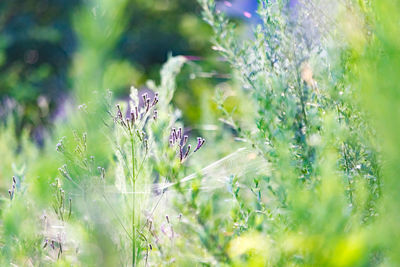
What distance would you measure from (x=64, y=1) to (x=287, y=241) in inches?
320

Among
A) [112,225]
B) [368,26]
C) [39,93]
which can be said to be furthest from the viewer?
[39,93]

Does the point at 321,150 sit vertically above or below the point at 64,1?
below

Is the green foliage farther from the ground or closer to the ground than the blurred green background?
closer to the ground

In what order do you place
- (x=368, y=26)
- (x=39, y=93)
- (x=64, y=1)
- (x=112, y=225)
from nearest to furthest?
(x=368, y=26), (x=112, y=225), (x=39, y=93), (x=64, y=1)

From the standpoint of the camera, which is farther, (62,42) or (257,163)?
(62,42)

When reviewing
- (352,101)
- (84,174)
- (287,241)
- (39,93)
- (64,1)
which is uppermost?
(64,1)

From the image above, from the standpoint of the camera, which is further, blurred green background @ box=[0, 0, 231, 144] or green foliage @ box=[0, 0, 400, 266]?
blurred green background @ box=[0, 0, 231, 144]

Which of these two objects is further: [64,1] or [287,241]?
[64,1]

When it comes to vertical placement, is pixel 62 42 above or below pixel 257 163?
above

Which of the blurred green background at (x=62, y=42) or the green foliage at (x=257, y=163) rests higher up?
the blurred green background at (x=62, y=42)

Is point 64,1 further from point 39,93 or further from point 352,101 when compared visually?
point 352,101

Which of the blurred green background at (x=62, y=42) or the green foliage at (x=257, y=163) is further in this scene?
the blurred green background at (x=62, y=42)

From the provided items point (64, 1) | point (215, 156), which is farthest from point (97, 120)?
point (64, 1)

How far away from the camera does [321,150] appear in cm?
62
